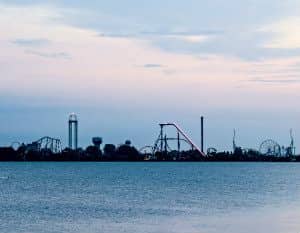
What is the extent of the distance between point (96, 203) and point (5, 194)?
1734 centimetres

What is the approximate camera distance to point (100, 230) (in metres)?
52.4

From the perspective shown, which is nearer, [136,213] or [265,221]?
[265,221]

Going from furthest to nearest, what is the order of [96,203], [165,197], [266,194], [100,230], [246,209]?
[266,194] → [165,197] → [96,203] → [246,209] → [100,230]

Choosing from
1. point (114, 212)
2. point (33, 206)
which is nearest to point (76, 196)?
point (33, 206)

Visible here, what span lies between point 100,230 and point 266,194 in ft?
142

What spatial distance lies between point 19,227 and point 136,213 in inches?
477

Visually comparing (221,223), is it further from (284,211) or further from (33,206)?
(33,206)

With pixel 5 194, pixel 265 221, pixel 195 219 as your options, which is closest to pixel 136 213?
pixel 195 219

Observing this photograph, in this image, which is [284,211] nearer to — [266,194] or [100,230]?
[100,230]

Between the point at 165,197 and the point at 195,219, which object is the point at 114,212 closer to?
the point at 195,219

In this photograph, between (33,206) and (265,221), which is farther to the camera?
(33,206)

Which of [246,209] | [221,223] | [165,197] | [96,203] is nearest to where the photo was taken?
[221,223]

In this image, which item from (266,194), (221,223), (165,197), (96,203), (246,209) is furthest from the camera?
(266,194)

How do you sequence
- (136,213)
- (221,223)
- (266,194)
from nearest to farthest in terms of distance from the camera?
1. (221,223)
2. (136,213)
3. (266,194)
